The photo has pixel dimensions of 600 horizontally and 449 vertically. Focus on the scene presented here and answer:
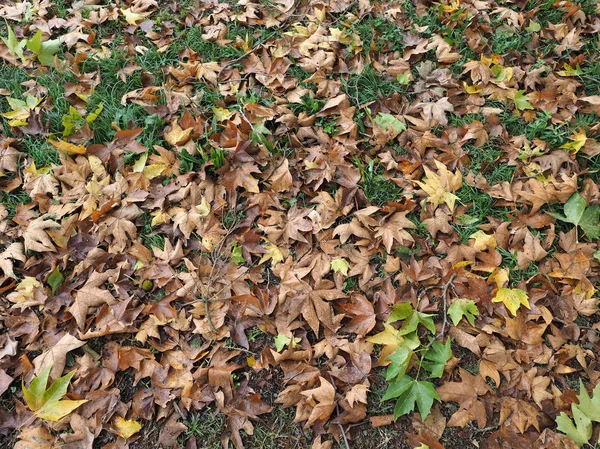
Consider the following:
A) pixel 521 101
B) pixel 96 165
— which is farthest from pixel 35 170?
pixel 521 101

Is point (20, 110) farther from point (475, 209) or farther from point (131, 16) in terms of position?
point (475, 209)

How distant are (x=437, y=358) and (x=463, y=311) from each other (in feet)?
0.92

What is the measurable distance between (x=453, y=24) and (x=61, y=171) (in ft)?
9.22

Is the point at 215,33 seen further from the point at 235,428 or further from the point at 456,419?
the point at 456,419

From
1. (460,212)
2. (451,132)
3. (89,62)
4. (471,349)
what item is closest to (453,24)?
(451,132)

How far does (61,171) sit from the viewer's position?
2.68 m

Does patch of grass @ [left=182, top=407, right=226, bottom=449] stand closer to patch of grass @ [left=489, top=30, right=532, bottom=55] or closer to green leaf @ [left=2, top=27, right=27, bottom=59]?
green leaf @ [left=2, top=27, right=27, bottom=59]

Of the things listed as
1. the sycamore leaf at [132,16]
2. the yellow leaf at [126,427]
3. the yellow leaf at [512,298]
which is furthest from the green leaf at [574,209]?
the sycamore leaf at [132,16]

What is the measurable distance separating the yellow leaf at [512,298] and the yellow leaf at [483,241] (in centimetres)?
26

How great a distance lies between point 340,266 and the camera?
2377mm

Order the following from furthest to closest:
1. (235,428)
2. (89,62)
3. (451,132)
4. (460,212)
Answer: (89,62), (451,132), (460,212), (235,428)

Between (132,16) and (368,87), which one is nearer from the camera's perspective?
(368,87)

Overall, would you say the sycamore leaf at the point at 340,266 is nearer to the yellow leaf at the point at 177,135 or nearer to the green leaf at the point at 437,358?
the green leaf at the point at 437,358

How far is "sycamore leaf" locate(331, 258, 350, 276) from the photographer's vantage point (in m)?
2.37
